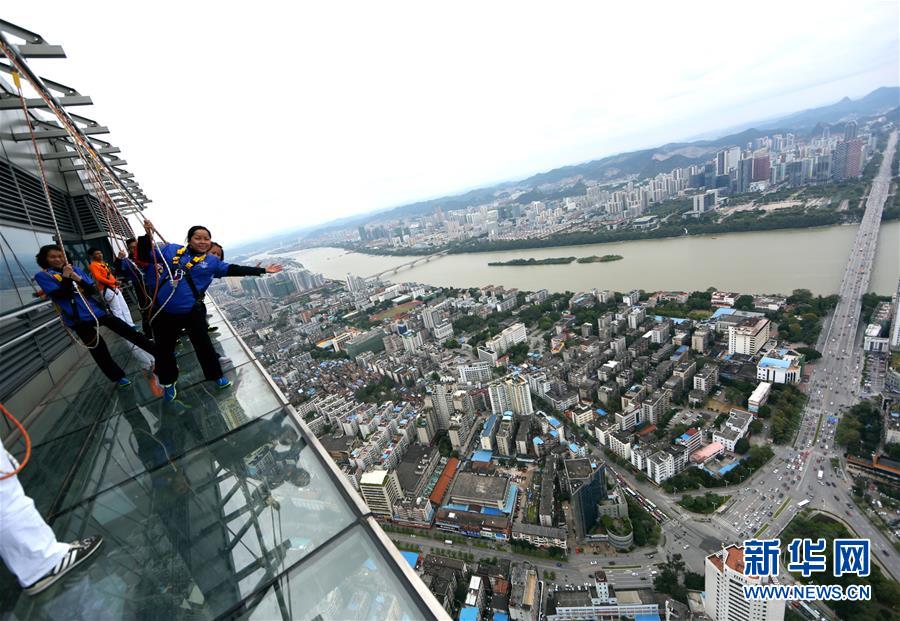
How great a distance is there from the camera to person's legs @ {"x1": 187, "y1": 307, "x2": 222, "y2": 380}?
1314mm

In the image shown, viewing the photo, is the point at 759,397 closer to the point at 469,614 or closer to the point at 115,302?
the point at 469,614

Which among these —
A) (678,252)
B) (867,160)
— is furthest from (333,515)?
(867,160)

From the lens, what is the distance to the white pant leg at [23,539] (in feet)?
2.02

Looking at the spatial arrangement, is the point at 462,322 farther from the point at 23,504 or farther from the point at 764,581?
the point at 23,504

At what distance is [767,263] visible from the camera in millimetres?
11617

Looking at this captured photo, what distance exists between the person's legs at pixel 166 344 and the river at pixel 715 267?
487 inches

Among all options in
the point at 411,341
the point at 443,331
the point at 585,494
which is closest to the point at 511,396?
the point at 585,494

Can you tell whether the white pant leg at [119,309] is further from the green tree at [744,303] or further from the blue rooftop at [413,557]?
the green tree at [744,303]

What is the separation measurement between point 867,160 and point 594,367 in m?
24.4

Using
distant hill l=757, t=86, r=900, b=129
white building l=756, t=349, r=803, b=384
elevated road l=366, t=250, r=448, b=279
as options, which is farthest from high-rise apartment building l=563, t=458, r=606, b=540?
distant hill l=757, t=86, r=900, b=129

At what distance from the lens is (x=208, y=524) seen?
718mm

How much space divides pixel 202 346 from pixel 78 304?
452mm

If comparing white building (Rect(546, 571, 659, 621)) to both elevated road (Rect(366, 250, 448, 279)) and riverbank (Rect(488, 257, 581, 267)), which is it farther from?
elevated road (Rect(366, 250, 448, 279))

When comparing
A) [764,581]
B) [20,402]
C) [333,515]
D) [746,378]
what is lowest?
[746,378]
